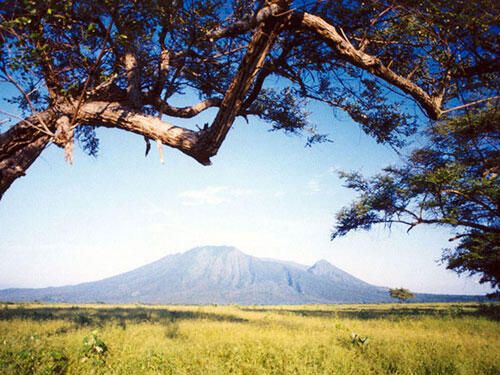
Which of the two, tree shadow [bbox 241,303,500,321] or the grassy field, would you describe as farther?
tree shadow [bbox 241,303,500,321]

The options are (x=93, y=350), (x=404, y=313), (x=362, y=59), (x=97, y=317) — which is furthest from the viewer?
(x=404, y=313)

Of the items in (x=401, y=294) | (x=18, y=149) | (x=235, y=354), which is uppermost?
A: (x=18, y=149)

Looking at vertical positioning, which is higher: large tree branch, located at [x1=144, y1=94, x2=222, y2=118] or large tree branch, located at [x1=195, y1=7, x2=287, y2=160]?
large tree branch, located at [x1=144, y1=94, x2=222, y2=118]

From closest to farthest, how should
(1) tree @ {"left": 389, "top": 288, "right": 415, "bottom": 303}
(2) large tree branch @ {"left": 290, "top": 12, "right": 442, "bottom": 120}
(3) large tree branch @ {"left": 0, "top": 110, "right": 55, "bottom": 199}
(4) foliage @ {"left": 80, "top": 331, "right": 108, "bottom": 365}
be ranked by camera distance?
(2) large tree branch @ {"left": 290, "top": 12, "right": 442, "bottom": 120}, (3) large tree branch @ {"left": 0, "top": 110, "right": 55, "bottom": 199}, (4) foliage @ {"left": 80, "top": 331, "right": 108, "bottom": 365}, (1) tree @ {"left": 389, "top": 288, "right": 415, "bottom": 303}

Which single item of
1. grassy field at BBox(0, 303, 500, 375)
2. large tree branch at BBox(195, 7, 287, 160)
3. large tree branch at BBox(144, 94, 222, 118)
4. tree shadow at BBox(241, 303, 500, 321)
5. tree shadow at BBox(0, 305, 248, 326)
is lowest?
tree shadow at BBox(241, 303, 500, 321)

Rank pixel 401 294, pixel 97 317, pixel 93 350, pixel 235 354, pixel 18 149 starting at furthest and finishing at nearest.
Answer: pixel 401 294
pixel 97 317
pixel 235 354
pixel 93 350
pixel 18 149

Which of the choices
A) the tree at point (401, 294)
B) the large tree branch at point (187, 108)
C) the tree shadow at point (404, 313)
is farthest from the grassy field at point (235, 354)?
the tree at point (401, 294)

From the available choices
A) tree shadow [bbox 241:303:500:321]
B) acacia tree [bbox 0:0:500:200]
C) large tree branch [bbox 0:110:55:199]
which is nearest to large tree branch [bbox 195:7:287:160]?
acacia tree [bbox 0:0:500:200]

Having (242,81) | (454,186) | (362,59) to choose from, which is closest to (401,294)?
(454,186)

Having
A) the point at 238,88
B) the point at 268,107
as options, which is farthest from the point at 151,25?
the point at 268,107

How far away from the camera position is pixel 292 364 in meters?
4.48

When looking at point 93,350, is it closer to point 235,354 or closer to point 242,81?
point 235,354

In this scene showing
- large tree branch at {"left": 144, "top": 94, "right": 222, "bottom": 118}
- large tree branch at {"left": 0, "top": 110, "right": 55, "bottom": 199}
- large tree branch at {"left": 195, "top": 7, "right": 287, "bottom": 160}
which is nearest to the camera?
large tree branch at {"left": 195, "top": 7, "right": 287, "bottom": 160}

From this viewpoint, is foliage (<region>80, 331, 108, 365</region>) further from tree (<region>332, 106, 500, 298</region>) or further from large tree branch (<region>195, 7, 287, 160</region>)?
tree (<region>332, 106, 500, 298</region>)
